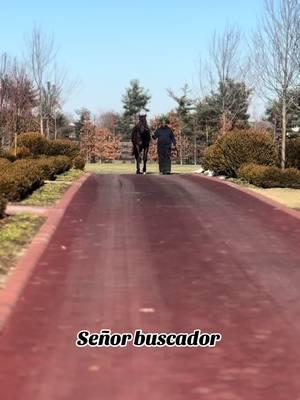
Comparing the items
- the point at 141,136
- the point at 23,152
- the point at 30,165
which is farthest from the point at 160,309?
the point at 23,152

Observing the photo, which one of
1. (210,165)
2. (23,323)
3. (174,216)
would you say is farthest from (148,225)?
(210,165)

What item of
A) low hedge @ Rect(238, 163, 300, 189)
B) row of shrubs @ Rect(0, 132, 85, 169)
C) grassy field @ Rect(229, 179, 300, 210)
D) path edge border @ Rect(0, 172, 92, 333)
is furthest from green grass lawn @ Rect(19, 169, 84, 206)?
row of shrubs @ Rect(0, 132, 85, 169)

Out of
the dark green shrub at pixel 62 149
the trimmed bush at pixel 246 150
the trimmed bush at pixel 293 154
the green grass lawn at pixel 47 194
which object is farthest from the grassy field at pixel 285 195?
the dark green shrub at pixel 62 149

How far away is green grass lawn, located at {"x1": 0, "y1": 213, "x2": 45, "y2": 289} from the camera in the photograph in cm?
614

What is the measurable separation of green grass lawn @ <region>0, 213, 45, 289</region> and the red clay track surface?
1.07ft

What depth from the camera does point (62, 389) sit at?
336cm

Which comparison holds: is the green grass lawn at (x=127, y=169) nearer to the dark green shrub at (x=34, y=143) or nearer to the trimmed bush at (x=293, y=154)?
the dark green shrub at (x=34, y=143)

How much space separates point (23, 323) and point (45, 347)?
0.52 m

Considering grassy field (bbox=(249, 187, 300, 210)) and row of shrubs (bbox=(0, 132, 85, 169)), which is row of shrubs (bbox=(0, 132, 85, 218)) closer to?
Answer: row of shrubs (bbox=(0, 132, 85, 169))

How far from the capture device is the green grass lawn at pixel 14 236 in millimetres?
6143

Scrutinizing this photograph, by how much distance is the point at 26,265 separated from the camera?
6039 millimetres

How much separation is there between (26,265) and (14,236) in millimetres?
1452

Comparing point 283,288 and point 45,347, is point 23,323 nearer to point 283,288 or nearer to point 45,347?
point 45,347

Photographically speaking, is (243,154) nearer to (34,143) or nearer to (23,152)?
(23,152)
